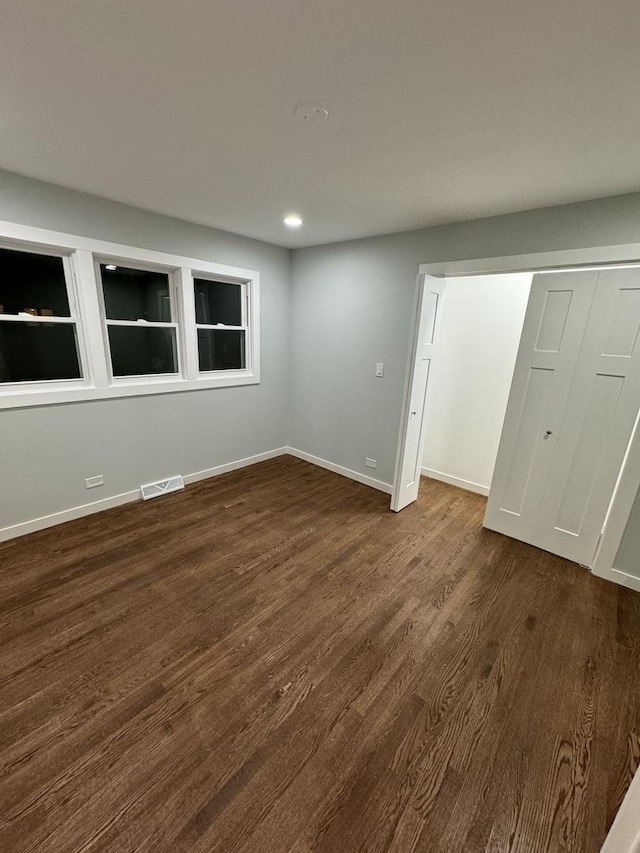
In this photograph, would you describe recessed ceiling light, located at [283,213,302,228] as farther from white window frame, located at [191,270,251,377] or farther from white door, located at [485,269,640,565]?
white door, located at [485,269,640,565]

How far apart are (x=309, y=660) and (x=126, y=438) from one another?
Answer: 2392 mm

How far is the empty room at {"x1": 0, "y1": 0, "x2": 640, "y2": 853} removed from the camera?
1.12 m

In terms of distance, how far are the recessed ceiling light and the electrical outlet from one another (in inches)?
107

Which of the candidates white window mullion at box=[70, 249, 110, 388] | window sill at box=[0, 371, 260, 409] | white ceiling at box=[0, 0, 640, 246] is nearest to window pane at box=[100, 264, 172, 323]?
white window mullion at box=[70, 249, 110, 388]

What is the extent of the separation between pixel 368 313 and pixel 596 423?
2110 millimetres

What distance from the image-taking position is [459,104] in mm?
1277

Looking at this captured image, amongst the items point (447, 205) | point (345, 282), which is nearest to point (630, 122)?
point (447, 205)

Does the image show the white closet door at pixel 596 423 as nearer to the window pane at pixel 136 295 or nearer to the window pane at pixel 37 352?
the window pane at pixel 136 295

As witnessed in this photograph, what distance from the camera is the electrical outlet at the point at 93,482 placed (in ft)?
9.30

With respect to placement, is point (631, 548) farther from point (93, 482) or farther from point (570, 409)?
point (93, 482)

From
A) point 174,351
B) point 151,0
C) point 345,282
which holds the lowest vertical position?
point 174,351

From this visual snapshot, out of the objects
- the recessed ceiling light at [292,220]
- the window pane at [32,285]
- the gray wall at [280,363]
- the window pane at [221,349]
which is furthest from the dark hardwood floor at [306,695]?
the recessed ceiling light at [292,220]

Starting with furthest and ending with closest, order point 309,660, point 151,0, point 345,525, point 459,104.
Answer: point 345,525
point 309,660
point 459,104
point 151,0

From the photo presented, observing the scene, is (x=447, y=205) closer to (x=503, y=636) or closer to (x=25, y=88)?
(x=25, y=88)
